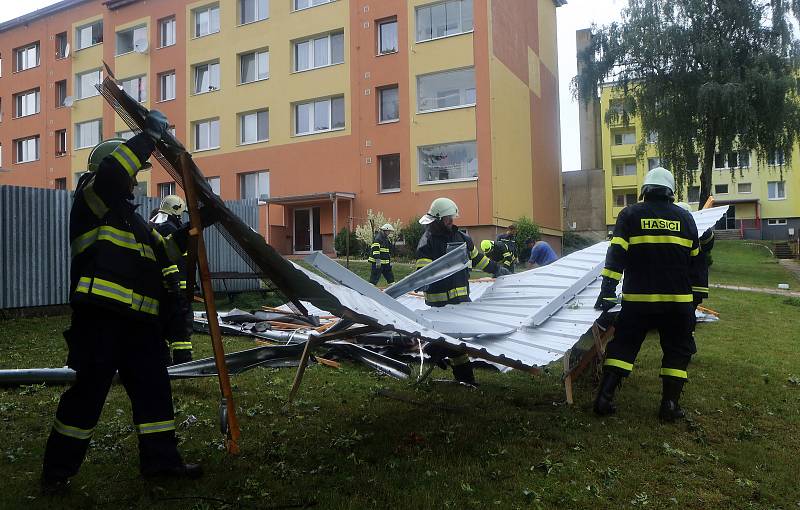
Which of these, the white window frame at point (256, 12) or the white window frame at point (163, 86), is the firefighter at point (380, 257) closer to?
the white window frame at point (256, 12)

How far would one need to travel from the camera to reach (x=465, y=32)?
2188 centimetres

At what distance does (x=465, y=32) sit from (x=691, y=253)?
18.8 metres

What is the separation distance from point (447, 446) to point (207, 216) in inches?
81.2

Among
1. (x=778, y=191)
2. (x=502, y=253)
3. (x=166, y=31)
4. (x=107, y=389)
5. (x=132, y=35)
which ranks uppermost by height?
(x=132, y=35)

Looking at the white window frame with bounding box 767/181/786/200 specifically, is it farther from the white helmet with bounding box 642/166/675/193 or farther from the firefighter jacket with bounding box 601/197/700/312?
the firefighter jacket with bounding box 601/197/700/312

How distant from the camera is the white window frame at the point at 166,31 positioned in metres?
28.4

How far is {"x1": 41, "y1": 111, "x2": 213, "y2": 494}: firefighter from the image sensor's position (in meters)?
3.11

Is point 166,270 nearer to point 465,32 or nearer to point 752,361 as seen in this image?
point 752,361

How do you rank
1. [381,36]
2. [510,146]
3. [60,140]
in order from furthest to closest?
1. [60,140]
2. [381,36]
3. [510,146]

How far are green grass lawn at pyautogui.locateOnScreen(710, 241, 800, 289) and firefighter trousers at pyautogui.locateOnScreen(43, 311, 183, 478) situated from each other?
18051 millimetres

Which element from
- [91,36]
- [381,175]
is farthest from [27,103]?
[381,175]

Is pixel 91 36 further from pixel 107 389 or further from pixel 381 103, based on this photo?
pixel 107 389

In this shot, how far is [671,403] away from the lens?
15.0 feet

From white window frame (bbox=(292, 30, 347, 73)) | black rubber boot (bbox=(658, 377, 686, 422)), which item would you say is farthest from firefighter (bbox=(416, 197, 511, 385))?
white window frame (bbox=(292, 30, 347, 73))
